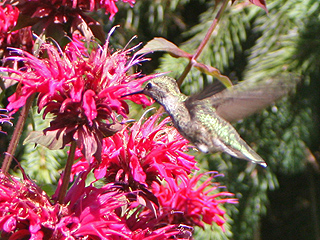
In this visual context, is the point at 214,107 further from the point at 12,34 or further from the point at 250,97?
the point at 12,34

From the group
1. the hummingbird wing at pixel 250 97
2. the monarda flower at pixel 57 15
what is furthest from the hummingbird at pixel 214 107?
the monarda flower at pixel 57 15

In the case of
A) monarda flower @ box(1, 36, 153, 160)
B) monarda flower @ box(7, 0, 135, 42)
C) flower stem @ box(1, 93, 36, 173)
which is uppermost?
monarda flower @ box(7, 0, 135, 42)

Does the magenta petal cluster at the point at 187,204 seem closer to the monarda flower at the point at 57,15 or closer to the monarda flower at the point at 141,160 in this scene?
the monarda flower at the point at 141,160

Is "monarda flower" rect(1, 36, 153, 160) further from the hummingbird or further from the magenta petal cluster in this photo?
the magenta petal cluster

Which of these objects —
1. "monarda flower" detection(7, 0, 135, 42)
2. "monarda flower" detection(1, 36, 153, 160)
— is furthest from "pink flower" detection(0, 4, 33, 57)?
"monarda flower" detection(1, 36, 153, 160)

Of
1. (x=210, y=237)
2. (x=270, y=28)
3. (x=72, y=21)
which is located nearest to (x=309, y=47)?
(x=270, y=28)

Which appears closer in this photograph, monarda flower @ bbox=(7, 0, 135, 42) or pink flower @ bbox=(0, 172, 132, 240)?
pink flower @ bbox=(0, 172, 132, 240)

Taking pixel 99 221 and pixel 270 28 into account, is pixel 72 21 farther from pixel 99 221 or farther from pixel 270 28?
pixel 270 28

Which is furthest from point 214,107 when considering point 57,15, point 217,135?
point 57,15
